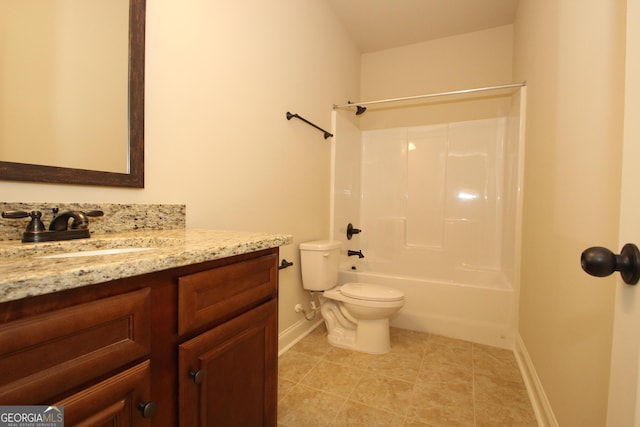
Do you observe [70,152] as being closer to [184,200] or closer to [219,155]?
[184,200]

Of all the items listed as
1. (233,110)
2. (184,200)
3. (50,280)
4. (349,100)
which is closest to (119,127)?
(184,200)

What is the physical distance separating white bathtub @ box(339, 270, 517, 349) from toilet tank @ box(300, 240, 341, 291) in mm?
480

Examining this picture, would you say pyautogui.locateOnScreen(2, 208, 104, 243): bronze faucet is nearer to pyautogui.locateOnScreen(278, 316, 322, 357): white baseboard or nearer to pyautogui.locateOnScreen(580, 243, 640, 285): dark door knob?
pyautogui.locateOnScreen(580, 243, 640, 285): dark door knob

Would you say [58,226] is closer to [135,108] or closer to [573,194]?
[135,108]

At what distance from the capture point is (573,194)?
105 centimetres

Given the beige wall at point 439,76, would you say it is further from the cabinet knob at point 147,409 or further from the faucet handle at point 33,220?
the cabinet knob at point 147,409

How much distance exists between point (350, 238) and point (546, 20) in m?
2.07

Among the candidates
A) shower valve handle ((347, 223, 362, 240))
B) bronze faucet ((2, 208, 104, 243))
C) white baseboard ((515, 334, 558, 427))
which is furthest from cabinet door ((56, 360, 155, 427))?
shower valve handle ((347, 223, 362, 240))

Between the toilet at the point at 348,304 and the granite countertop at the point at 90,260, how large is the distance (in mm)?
1074

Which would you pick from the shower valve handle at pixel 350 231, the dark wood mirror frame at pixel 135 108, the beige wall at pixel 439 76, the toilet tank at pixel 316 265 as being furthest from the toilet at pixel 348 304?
the beige wall at pixel 439 76

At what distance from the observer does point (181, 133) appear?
1.19 meters

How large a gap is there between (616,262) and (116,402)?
92cm

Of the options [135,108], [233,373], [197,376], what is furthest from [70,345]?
[135,108]

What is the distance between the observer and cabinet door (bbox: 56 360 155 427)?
18.8 inches
